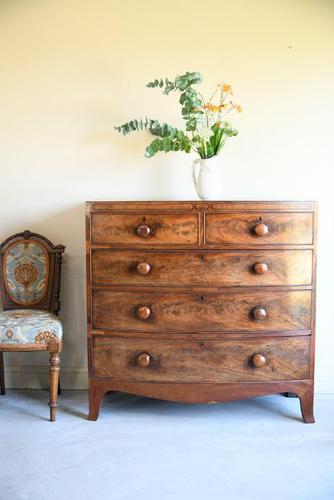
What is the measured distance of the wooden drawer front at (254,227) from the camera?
2529 millimetres

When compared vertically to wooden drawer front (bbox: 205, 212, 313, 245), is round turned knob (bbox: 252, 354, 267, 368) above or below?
below

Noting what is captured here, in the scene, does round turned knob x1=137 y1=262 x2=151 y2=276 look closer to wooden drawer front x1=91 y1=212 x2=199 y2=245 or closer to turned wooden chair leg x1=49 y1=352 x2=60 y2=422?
wooden drawer front x1=91 y1=212 x2=199 y2=245

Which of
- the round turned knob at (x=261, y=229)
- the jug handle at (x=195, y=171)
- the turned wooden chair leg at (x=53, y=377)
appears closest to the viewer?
the round turned knob at (x=261, y=229)

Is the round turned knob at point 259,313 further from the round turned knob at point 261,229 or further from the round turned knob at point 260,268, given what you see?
the round turned knob at point 261,229

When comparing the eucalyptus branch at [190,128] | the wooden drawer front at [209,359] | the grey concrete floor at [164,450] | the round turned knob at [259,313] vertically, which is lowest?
the grey concrete floor at [164,450]

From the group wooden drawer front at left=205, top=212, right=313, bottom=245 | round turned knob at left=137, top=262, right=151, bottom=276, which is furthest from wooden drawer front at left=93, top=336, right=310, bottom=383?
wooden drawer front at left=205, top=212, right=313, bottom=245

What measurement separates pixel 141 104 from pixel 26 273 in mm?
1230

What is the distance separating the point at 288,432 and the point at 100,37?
2490 mm

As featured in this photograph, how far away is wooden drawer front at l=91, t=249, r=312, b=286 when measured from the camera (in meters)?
2.55

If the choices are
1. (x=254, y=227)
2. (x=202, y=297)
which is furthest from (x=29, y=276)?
(x=254, y=227)

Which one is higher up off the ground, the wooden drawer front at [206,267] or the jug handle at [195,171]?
the jug handle at [195,171]

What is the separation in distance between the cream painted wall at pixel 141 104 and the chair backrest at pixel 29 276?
0.64 ft

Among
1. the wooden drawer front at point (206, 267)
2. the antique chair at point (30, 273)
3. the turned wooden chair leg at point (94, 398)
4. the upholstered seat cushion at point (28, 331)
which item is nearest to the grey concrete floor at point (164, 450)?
the turned wooden chair leg at point (94, 398)

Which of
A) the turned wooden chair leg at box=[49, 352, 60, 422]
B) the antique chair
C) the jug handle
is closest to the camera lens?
the turned wooden chair leg at box=[49, 352, 60, 422]
